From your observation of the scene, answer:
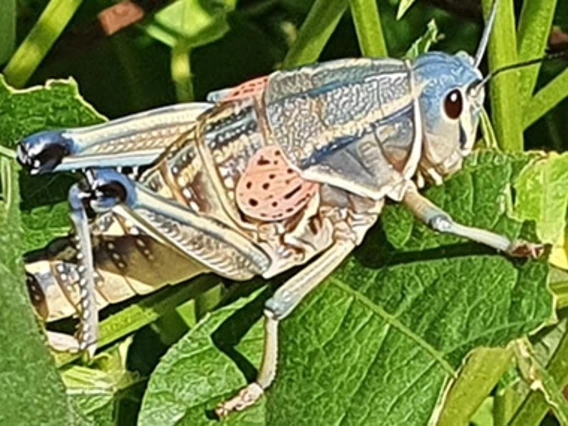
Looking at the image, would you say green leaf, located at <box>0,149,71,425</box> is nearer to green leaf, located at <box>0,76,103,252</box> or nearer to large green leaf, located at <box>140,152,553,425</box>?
large green leaf, located at <box>140,152,553,425</box>

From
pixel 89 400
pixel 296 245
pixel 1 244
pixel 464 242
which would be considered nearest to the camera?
pixel 1 244

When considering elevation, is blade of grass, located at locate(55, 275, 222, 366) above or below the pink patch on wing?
below

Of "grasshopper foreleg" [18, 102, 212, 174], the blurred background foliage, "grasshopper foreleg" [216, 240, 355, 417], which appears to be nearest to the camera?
"grasshopper foreleg" [216, 240, 355, 417]

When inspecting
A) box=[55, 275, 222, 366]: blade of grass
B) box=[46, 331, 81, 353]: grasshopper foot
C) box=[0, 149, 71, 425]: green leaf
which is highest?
box=[0, 149, 71, 425]: green leaf

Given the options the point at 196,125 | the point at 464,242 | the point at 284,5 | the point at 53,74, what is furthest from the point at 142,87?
the point at 464,242

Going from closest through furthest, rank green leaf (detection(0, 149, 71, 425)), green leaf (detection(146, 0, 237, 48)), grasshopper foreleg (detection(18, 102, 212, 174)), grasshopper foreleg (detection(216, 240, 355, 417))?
green leaf (detection(0, 149, 71, 425)) → grasshopper foreleg (detection(216, 240, 355, 417)) → grasshopper foreleg (detection(18, 102, 212, 174)) → green leaf (detection(146, 0, 237, 48))

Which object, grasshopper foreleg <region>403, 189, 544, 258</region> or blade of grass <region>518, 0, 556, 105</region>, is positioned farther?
blade of grass <region>518, 0, 556, 105</region>

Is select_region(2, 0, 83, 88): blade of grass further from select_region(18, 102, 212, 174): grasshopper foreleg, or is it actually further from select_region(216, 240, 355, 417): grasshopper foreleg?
select_region(216, 240, 355, 417): grasshopper foreleg

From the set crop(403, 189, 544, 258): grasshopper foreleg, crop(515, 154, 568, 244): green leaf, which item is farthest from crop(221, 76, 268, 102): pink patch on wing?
crop(515, 154, 568, 244): green leaf

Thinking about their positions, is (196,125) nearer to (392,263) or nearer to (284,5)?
(392,263)
